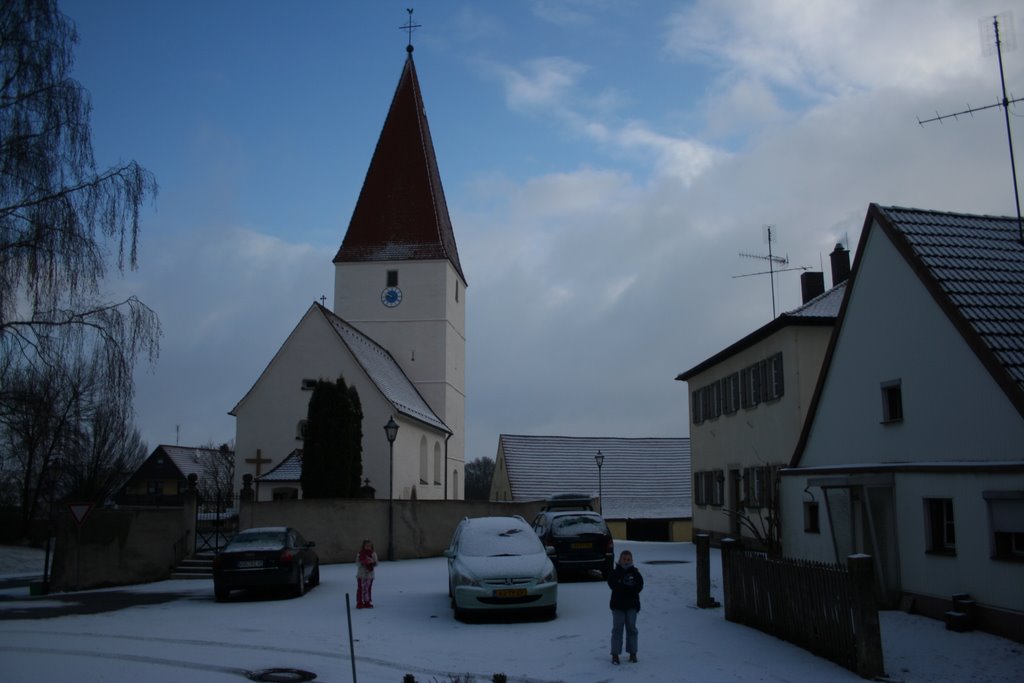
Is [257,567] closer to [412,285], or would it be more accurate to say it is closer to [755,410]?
[755,410]

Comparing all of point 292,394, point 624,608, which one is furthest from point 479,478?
point 624,608

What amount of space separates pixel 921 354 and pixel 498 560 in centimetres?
728

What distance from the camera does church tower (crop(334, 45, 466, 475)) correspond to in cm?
5388

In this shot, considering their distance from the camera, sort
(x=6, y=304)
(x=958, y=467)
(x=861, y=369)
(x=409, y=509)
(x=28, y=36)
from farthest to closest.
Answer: (x=409, y=509), (x=861, y=369), (x=28, y=36), (x=6, y=304), (x=958, y=467)

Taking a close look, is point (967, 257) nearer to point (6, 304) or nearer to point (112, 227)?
point (112, 227)

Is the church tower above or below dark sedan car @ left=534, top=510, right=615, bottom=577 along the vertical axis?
above

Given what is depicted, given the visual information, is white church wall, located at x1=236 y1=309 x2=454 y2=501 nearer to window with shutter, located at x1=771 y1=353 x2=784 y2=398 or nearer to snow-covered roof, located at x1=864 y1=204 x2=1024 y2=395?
window with shutter, located at x1=771 y1=353 x2=784 y2=398

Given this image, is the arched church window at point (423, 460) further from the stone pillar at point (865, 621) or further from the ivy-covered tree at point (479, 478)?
the ivy-covered tree at point (479, 478)

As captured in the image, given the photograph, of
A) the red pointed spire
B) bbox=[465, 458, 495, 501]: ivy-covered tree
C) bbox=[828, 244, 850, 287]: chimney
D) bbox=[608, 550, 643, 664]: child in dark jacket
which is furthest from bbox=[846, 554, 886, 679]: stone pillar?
bbox=[465, 458, 495, 501]: ivy-covered tree

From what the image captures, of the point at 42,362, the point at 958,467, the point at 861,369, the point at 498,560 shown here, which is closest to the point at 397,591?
the point at 498,560

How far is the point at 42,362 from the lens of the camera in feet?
46.4

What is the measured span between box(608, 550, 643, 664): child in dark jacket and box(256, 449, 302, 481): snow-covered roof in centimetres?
2592

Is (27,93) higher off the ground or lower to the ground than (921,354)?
higher

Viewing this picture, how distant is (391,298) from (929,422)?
139ft
